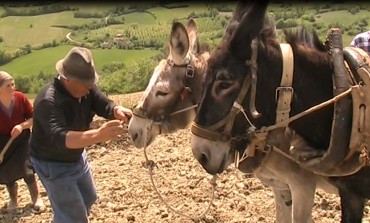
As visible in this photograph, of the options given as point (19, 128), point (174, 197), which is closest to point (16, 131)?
point (19, 128)

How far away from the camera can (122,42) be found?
30.9 meters

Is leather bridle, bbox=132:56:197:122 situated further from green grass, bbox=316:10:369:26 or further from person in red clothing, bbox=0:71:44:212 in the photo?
green grass, bbox=316:10:369:26

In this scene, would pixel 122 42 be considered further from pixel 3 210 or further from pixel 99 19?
pixel 3 210

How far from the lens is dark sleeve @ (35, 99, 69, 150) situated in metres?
3.52

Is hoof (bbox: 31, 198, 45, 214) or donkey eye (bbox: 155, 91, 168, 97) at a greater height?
donkey eye (bbox: 155, 91, 168, 97)

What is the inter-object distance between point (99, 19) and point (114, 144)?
25847mm

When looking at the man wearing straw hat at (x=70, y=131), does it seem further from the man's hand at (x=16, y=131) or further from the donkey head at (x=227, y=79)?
the man's hand at (x=16, y=131)

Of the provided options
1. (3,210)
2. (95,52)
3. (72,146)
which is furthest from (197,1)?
(95,52)

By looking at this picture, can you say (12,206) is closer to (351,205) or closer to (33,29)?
(351,205)

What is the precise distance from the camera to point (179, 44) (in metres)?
4.37

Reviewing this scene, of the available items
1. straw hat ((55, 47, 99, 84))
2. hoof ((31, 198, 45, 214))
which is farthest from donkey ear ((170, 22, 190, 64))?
hoof ((31, 198, 45, 214))

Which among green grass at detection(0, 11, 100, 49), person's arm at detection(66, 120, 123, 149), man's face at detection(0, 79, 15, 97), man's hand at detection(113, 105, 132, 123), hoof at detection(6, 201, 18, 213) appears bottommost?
green grass at detection(0, 11, 100, 49)

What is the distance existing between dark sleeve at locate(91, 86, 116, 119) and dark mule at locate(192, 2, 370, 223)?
4.21 feet

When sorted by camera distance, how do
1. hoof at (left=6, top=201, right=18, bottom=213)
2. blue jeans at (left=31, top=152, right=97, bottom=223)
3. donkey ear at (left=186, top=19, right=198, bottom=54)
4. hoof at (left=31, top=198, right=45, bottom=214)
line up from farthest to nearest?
1. hoof at (left=6, top=201, right=18, bottom=213)
2. hoof at (left=31, top=198, right=45, bottom=214)
3. donkey ear at (left=186, top=19, right=198, bottom=54)
4. blue jeans at (left=31, top=152, right=97, bottom=223)
